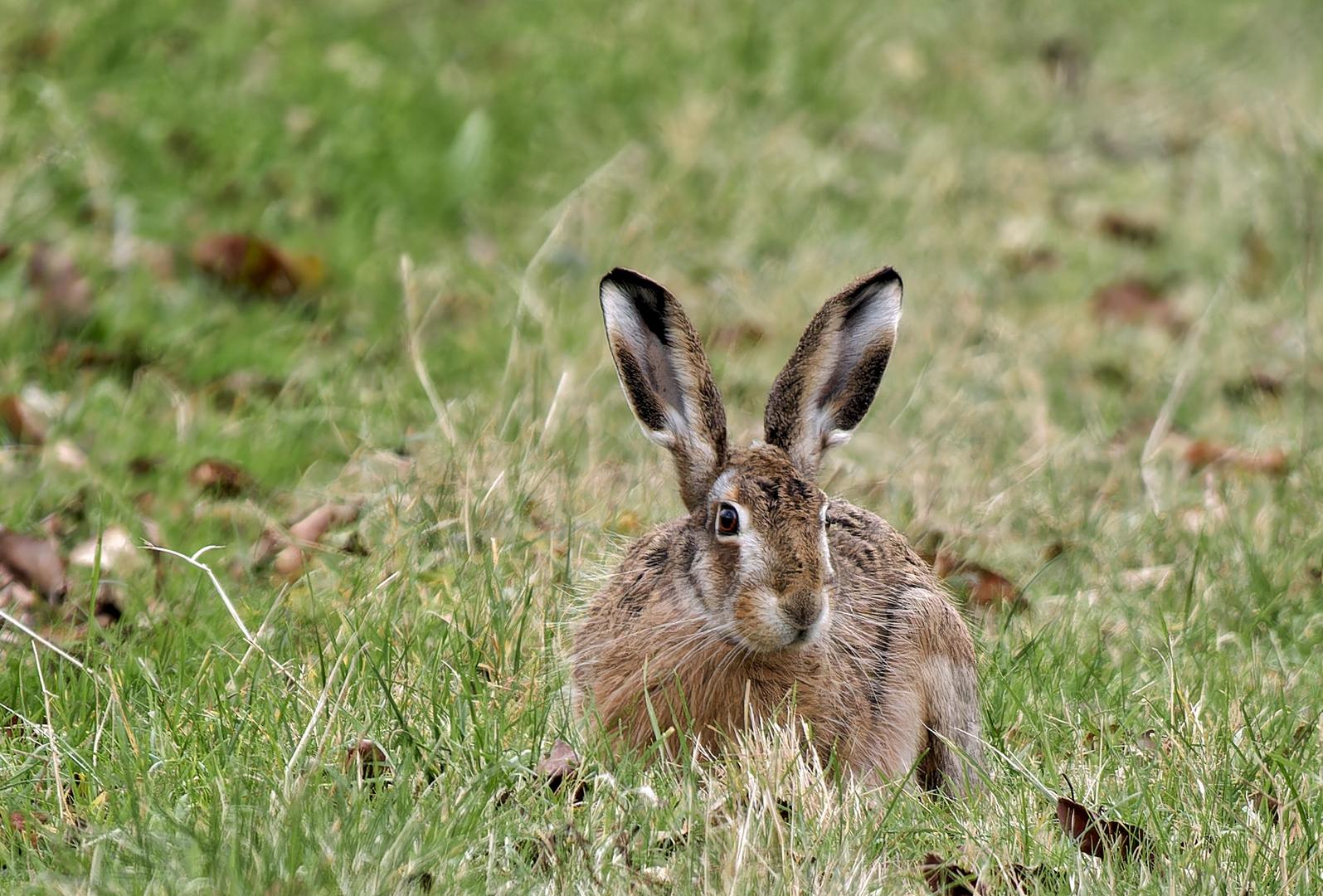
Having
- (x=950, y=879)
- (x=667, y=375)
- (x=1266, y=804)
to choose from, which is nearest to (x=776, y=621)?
(x=950, y=879)

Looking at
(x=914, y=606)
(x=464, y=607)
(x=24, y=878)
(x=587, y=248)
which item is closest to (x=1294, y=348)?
(x=587, y=248)

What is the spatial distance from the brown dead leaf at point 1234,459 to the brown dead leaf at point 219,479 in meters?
3.50

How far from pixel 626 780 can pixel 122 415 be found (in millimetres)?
2827

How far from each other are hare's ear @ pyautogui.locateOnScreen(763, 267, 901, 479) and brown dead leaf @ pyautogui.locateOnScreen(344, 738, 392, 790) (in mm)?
1260

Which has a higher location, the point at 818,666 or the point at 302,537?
the point at 818,666

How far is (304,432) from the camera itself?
575cm

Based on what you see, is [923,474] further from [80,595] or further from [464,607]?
[80,595]

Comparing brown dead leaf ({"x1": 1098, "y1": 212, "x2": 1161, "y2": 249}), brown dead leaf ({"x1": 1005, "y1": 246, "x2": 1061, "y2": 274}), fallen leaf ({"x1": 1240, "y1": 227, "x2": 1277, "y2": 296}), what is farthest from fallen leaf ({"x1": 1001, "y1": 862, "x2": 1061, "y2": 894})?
brown dead leaf ({"x1": 1098, "y1": 212, "x2": 1161, "y2": 249})

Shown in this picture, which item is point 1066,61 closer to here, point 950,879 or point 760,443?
point 760,443

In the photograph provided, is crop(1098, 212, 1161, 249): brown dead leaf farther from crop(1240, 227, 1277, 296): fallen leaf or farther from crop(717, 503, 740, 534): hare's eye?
crop(717, 503, 740, 534): hare's eye

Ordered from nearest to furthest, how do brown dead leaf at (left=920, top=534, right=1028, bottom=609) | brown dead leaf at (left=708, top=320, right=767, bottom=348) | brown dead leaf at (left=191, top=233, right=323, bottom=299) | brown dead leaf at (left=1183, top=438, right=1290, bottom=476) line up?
1. brown dead leaf at (left=920, top=534, right=1028, bottom=609)
2. brown dead leaf at (left=1183, top=438, right=1290, bottom=476)
3. brown dead leaf at (left=191, top=233, right=323, bottom=299)
4. brown dead leaf at (left=708, top=320, right=767, bottom=348)

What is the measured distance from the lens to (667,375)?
4117 millimetres

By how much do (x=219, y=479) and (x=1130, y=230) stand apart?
5.81 metres

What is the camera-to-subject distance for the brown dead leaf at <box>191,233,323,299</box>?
6820mm
